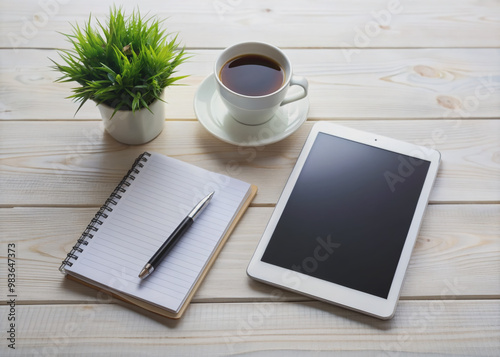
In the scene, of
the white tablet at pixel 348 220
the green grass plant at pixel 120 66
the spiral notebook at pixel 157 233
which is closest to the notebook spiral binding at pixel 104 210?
the spiral notebook at pixel 157 233

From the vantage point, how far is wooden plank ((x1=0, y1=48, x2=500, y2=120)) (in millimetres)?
966

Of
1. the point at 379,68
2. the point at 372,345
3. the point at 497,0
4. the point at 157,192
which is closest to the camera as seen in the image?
the point at 372,345

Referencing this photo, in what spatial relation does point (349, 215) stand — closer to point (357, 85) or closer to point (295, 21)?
point (357, 85)

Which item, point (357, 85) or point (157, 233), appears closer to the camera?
point (157, 233)

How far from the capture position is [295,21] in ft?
3.59

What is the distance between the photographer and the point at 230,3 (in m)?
1.12

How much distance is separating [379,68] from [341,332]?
53cm

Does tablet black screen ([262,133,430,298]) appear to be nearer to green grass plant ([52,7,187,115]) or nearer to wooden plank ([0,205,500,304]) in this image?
wooden plank ([0,205,500,304])

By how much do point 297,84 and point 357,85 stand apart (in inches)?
6.6

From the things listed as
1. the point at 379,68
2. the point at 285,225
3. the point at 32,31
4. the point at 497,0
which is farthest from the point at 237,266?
the point at 497,0

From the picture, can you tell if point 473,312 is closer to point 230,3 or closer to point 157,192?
point 157,192

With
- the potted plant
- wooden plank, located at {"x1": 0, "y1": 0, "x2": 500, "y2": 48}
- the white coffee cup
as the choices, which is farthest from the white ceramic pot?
wooden plank, located at {"x1": 0, "y1": 0, "x2": 500, "y2": 48}

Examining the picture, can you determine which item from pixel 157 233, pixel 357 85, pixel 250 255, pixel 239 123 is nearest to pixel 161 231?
pixel 157 233

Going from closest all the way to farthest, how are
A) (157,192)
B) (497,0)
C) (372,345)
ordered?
1. (372,345)
2. (157,192)
3. (497,0)
